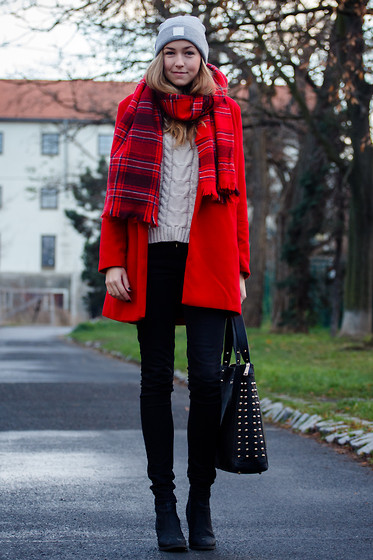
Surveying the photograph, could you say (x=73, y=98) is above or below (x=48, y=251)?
above

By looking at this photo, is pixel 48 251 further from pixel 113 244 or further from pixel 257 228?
pixel 113 244

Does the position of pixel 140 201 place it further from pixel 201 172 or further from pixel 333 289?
pixel 333 289

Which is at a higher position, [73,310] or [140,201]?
[140,201]

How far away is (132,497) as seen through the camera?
4488 millimetres

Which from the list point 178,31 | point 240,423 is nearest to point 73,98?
point 178,31

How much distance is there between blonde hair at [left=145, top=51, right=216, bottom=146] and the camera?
12.0 ft

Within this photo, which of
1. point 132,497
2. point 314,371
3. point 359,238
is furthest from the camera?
point 359,238

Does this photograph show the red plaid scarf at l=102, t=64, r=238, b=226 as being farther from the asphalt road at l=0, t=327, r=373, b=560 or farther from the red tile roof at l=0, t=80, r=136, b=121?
the red tile roof at l=0, t=80, r=136, b=121

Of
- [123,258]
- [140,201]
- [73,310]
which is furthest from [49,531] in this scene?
[73,310]

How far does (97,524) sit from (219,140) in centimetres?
166

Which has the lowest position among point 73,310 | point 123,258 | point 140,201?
point 73,310

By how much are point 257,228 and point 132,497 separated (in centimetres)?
1888

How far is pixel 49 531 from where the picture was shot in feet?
12.2

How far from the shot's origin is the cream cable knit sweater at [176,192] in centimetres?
A: 361
